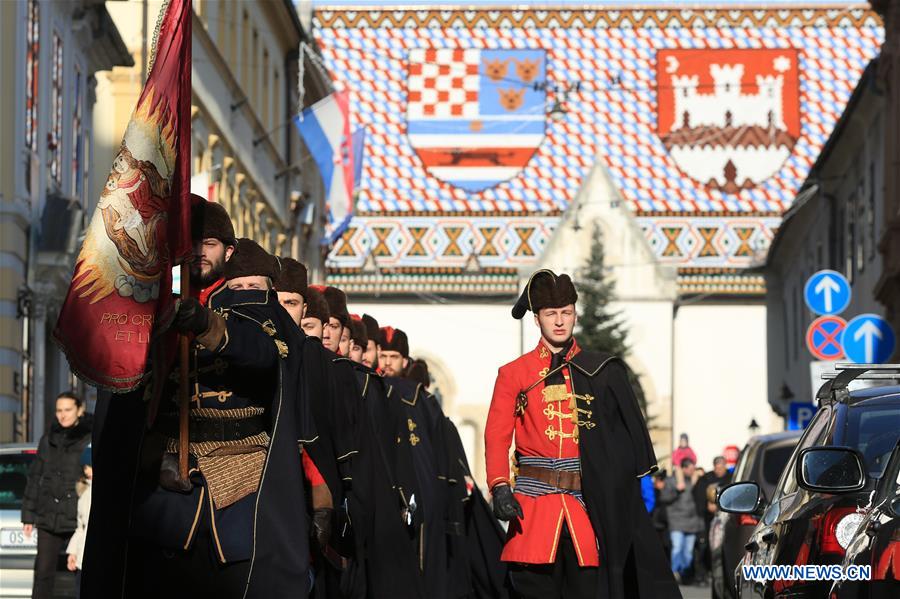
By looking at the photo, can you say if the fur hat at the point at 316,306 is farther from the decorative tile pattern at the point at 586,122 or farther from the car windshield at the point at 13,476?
the decorative tile pattern at the point at 586,122

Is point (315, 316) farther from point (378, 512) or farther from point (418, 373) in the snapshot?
point (418, 373)

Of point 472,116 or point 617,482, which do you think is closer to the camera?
point 617,482

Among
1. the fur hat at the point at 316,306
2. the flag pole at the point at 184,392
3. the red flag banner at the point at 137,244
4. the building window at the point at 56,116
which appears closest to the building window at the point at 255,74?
the building window at the point at 56,116

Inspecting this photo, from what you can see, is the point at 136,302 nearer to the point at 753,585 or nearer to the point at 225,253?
the point at 225,253

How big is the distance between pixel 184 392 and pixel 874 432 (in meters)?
2.69

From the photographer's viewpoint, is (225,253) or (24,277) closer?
(225,253)

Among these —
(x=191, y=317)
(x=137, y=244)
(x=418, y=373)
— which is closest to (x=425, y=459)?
(x=418, y=373)

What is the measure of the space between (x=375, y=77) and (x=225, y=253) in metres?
56.1

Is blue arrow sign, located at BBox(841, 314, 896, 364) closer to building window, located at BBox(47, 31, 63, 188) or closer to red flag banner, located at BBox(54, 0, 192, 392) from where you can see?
building window, located at BBox(47, 31, 63, 188)

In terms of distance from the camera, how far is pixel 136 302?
19.7ft

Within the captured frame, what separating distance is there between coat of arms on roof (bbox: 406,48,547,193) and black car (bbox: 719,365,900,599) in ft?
170

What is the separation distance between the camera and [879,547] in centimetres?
621

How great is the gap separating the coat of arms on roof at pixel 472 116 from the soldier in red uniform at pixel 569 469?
50.7 meters

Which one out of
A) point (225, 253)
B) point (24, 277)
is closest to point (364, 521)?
point (225, 253)
